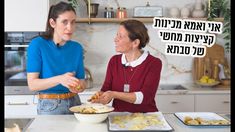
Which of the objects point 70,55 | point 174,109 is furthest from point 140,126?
point 174,109

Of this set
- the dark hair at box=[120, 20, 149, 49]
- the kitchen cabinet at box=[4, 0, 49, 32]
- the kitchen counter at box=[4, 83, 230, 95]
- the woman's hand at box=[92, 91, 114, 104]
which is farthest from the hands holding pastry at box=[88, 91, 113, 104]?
the kitchen cabinet at box=[4, 0, 49, 32]

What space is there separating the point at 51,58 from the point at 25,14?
1355 mm

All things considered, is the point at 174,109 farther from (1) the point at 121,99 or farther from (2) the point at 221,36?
(1) the point at 121,99

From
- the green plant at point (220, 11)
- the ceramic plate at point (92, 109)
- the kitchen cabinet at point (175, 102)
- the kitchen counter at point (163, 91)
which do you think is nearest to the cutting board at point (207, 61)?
the green plant at point (220, 11)

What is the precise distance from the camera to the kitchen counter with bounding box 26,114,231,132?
1.62 metres

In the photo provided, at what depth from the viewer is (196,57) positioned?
11.7 ft

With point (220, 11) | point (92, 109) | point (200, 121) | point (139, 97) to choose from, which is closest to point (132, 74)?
point (139, 97)

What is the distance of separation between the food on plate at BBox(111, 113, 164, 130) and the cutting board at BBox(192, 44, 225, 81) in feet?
5.88

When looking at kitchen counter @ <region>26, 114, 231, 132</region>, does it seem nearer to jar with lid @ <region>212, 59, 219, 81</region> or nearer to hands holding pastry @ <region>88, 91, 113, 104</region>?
hands holding pastry @ <region>88, 91, 113, 104</region>

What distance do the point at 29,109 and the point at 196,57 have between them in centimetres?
182

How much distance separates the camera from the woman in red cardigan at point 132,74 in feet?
6.71

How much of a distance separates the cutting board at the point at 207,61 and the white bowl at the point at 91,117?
79.2 inches

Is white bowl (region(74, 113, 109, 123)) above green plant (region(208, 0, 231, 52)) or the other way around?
the other way around

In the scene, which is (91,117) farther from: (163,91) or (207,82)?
(207,82)
